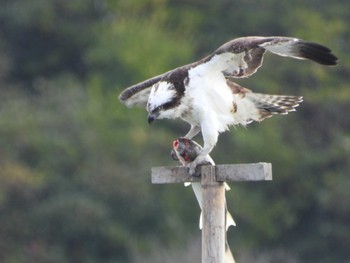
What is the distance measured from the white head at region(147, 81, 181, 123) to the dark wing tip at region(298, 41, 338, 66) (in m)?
0.95

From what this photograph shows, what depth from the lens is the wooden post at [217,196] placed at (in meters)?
9.83

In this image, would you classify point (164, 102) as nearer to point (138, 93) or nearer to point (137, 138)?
point (138, 93)

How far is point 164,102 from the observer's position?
11352mm

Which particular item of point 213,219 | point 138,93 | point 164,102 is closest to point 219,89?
point 164,102

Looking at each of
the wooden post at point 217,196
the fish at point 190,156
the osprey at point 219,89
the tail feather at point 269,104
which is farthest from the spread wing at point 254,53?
the wooden post at point 217,196

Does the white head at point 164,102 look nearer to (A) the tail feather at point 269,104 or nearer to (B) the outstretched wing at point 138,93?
(B) the outstretched wing at point 138,93

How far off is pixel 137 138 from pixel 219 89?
19.3 m

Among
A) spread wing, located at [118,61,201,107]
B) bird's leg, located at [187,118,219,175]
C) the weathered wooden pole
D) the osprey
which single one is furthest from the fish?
spread wing, located at [118,61,201,107]

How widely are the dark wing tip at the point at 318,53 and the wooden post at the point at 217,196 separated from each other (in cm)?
145

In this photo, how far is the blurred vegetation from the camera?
1128 inches

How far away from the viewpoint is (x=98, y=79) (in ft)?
112

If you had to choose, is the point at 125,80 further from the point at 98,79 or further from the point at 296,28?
the point at 296,28

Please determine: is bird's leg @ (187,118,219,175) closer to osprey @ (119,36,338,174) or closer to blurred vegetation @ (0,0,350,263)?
osprey @ (119,36,338,174)

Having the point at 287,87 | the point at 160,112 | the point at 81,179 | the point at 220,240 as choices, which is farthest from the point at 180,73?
the point at 287,87
